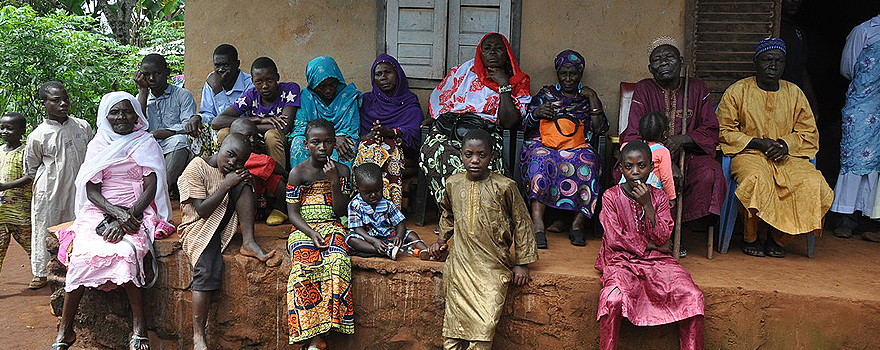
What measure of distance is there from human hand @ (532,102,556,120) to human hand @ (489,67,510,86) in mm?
406

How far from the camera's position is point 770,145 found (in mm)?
4656

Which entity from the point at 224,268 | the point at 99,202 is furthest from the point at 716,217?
the point at 99,202

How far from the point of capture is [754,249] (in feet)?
14.9

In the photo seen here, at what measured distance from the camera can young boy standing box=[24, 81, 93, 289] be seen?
537 centimetres

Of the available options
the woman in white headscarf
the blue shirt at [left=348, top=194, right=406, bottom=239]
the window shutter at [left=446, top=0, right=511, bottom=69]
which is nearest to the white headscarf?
the woman in white headscarf

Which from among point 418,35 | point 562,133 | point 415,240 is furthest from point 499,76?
point 415,240

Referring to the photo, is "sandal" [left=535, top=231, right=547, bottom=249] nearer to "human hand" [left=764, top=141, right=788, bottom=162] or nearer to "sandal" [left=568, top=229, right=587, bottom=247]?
"sandal" [left=568, top=229, right=587, bottom=247]

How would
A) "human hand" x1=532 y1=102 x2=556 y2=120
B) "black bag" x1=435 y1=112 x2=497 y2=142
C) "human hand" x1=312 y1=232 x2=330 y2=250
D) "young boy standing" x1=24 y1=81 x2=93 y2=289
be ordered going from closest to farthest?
"human hand" x1=312 y1=232 x2=330 y2=250 < "human hand" x1=532 y1=102 x2=556 y2=120 < "black bag" x1=435 y1=112 x2=497 y2=142 < "young boy standing" x1=24 y1=81 x2=93 y2=289

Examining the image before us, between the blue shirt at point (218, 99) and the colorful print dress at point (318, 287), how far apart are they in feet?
6.19

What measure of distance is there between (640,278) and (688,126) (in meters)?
1.50

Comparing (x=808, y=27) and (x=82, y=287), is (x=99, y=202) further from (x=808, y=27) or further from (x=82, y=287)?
(x=808, y=27)

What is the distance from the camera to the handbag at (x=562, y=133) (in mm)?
5082

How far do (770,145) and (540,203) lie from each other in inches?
61.4

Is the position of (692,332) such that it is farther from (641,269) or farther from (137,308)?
(137,308)
